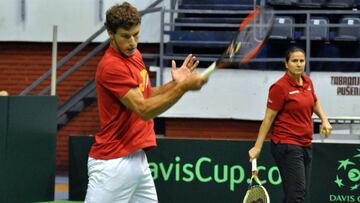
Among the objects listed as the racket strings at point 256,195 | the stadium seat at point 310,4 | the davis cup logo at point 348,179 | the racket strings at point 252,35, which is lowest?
the davis cup logo at point 348,179

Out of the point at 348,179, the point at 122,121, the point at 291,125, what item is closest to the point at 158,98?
the point at 122,121

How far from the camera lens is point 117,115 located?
536 cm

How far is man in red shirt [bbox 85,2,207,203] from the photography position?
17.1ft

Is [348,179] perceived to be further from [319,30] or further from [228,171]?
[319,30]

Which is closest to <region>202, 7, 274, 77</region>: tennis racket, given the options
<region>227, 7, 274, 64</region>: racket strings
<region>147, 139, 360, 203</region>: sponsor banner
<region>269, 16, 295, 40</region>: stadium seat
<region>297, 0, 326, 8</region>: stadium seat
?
Result: <region>227, 7, 274, 64</region>: racket strings

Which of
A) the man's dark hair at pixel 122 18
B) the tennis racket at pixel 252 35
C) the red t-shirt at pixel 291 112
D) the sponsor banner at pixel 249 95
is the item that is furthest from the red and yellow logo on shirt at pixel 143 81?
the sponsor banner at pixel 249 95

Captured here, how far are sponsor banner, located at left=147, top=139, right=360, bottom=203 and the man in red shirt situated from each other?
5.46 m

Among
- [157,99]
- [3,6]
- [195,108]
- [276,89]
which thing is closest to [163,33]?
[195,108]

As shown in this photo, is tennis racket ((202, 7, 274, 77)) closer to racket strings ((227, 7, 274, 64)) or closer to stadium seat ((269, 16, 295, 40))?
racket strings ((227, 7, 274, 64))

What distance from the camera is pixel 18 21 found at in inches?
634

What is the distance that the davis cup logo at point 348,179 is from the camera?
1070 centimetres

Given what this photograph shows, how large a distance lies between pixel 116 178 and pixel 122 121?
347 mm

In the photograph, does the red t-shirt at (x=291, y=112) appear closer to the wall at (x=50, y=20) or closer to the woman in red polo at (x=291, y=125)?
the woman in red polo at (x=291, y=125)

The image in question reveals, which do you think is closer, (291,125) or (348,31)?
(291,125)
